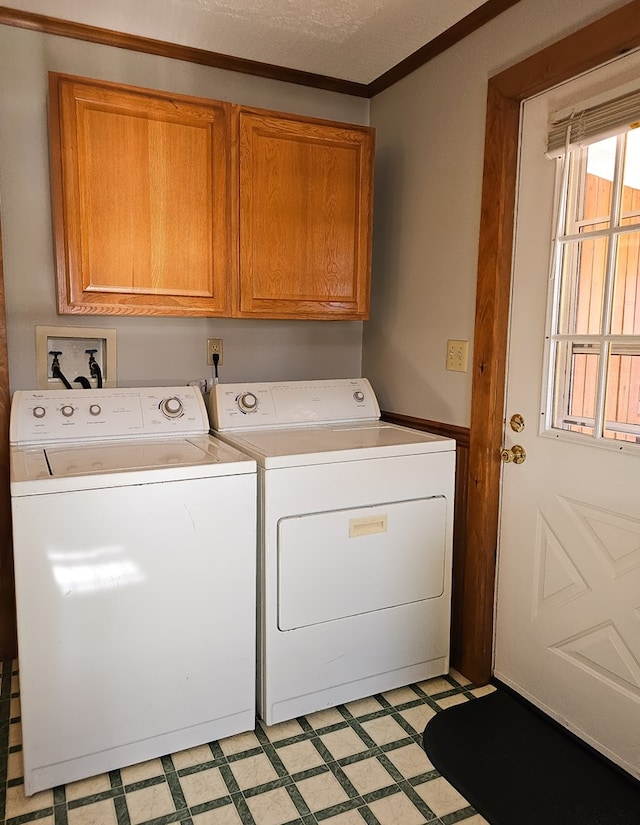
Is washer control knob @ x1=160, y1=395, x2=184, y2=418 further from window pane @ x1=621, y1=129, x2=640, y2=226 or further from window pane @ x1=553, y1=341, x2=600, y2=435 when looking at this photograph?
window pane @ x1=621, y1=129, x2=640, y2=226

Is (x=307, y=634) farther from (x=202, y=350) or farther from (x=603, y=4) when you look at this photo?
(x=603, y=4)

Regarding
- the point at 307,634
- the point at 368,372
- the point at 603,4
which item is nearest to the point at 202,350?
the point at 368,372

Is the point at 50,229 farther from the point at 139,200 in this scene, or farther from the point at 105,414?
the point at 105,414

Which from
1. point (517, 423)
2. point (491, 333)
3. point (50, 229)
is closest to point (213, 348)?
point (50, 229)

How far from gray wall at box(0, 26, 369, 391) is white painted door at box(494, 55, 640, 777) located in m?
1.06

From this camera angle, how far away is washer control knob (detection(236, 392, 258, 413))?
2326 mm

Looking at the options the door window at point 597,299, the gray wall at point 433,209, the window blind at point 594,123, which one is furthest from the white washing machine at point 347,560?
the window blind at point 594,123

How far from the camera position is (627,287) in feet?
5.44

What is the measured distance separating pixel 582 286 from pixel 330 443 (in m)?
0.92

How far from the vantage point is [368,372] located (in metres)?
2.82

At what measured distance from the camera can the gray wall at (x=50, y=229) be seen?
7.06 feet

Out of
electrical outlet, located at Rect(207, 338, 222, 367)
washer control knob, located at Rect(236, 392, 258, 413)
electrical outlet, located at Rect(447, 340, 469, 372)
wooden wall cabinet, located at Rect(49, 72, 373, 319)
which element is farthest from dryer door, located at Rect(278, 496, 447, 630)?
electrical outlet, located at Rect(207, 338, 222, 367)

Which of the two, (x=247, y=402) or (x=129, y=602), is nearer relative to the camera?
(x=129, y=602)

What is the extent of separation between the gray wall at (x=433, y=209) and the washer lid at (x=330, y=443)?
0.20m
